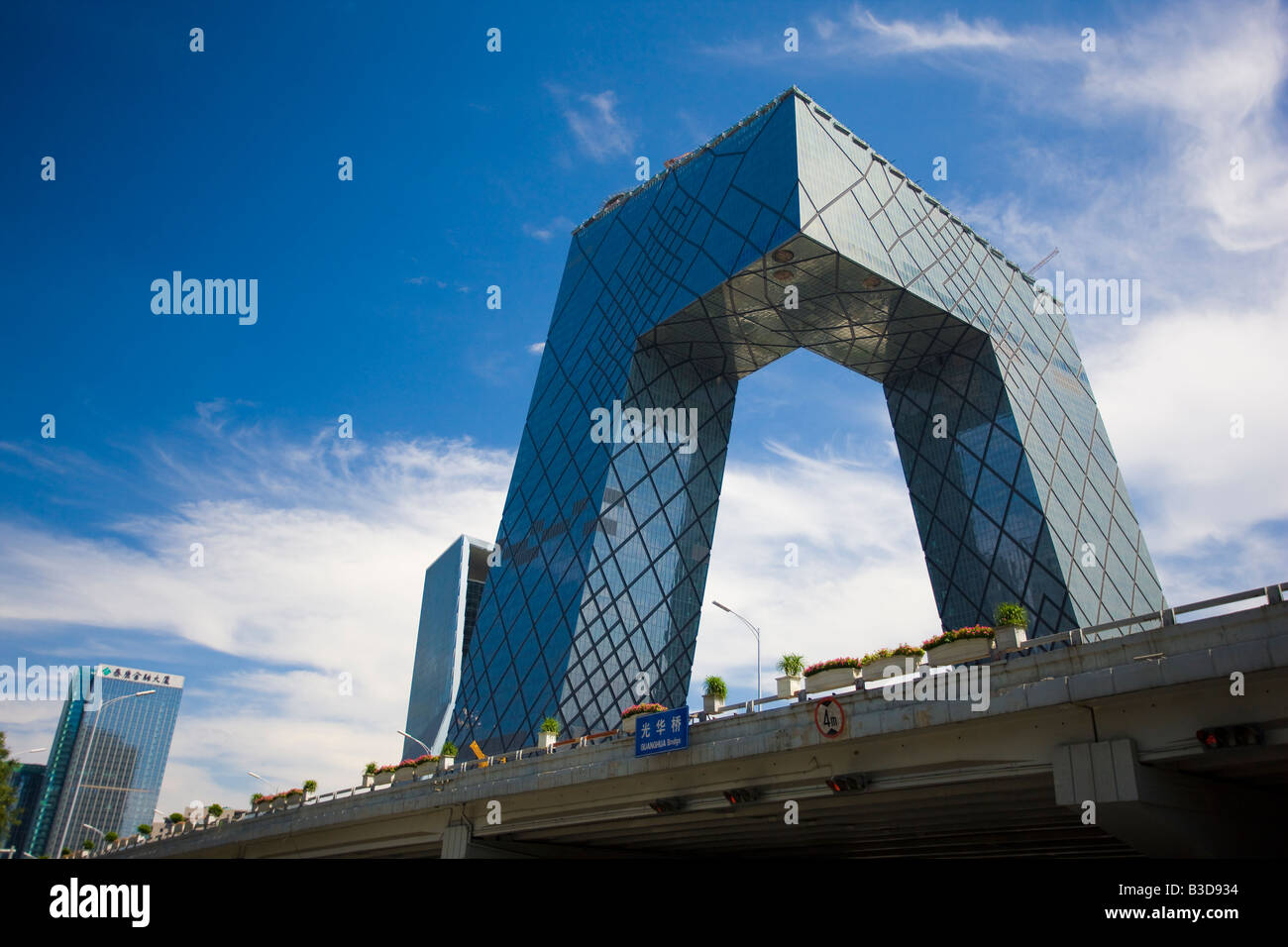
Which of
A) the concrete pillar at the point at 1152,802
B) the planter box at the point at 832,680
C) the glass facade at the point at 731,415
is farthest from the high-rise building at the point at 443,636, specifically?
the concrete pillar at the point at 1152,802

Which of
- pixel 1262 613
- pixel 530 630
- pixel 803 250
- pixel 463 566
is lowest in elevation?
pixel 1262 613

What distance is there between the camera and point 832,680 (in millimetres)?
23719

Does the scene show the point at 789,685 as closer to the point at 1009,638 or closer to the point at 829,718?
the point at 829,718

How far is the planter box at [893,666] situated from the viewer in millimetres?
22453

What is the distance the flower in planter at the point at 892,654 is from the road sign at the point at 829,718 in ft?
6.65

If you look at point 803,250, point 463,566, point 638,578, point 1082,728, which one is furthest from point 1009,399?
point 463,566

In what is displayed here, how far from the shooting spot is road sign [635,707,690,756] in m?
25.2

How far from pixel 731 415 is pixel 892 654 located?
194 feet

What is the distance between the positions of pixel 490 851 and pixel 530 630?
42.5m

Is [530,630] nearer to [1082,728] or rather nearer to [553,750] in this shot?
[553,750]

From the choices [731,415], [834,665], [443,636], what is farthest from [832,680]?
[443,636]

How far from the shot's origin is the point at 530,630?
2908 inches

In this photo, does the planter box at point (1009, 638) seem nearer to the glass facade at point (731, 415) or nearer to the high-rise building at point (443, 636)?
the glass facade at point (731, 415)

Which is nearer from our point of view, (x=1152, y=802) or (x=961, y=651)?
(x=1152, y=802)
